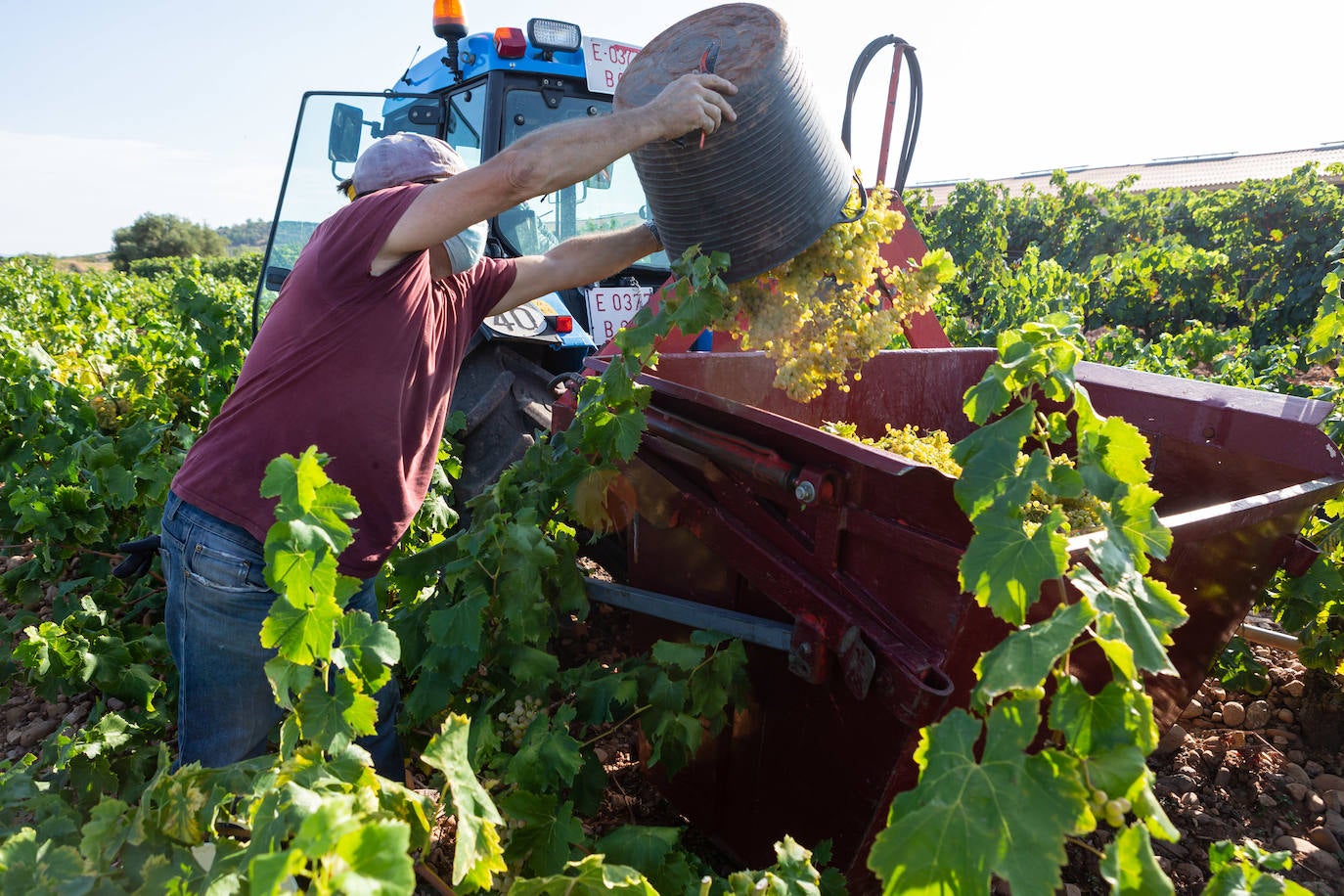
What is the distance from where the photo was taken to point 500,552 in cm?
207

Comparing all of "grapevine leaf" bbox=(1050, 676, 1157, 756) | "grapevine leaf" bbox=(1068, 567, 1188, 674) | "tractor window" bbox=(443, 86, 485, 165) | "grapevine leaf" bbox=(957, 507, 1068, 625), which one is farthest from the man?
"tractor window" bbox=(443, 86, 485, 165)

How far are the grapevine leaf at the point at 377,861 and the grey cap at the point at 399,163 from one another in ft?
5.49

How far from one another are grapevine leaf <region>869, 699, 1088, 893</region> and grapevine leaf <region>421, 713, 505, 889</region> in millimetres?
556

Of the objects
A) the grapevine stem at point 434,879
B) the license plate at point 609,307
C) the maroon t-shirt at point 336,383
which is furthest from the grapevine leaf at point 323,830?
the license plate at point 609,307

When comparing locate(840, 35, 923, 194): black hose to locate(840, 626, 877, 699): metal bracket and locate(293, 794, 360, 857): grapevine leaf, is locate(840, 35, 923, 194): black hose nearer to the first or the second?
locate(840, 626, 877, 699): metal bracket

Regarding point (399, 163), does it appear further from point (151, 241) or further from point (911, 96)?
point (151, 241)

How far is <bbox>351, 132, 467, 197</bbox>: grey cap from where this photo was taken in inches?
86.8

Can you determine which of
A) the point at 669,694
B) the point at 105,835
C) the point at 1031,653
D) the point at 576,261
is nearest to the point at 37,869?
the point at 105,835

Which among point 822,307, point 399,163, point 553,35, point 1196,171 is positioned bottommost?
point 822,307

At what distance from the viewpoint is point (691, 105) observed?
71.9 inches

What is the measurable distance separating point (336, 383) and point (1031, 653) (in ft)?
5.15

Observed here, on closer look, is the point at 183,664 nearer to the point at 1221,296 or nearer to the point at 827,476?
the point at 827,476

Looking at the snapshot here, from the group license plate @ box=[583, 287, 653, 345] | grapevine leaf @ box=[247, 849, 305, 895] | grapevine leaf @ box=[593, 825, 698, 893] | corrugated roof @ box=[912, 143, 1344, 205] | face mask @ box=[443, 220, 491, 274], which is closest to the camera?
grapevine leaf @ box=[247, 849, 305, 895]

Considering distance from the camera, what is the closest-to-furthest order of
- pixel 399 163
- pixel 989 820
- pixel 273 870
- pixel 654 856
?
pixel 273 870
pixel 989 820
pixel 654 856
pixel 399 163
